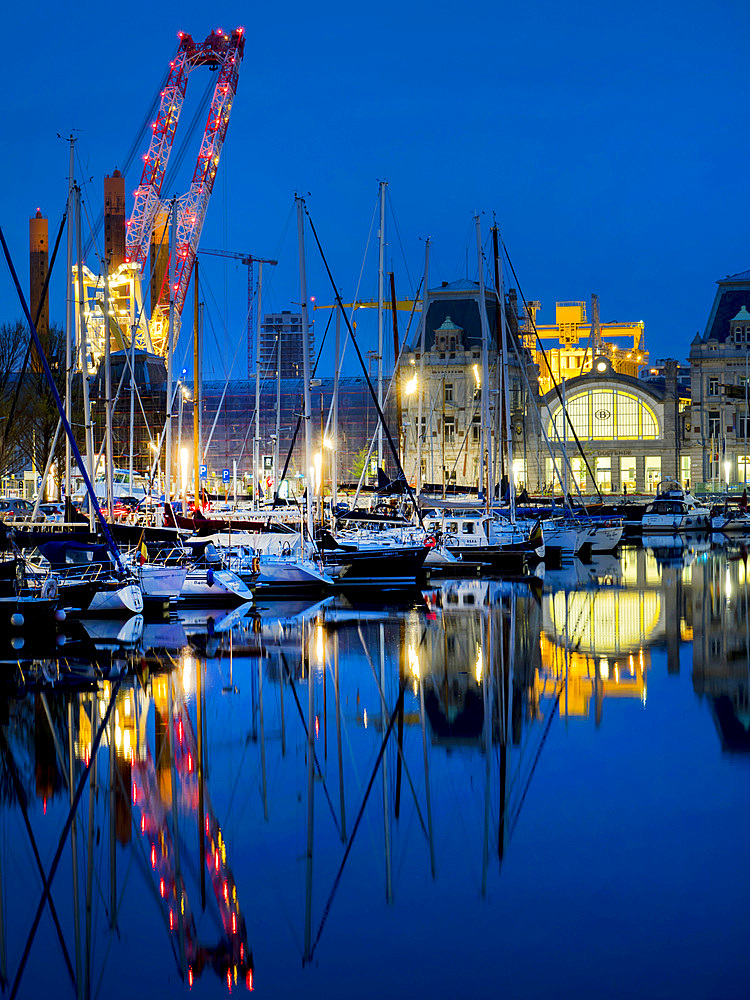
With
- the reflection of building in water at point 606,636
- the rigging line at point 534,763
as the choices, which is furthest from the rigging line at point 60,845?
the reflection of building in water at point 606,636

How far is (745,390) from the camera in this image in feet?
398

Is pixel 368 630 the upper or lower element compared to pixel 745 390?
lower

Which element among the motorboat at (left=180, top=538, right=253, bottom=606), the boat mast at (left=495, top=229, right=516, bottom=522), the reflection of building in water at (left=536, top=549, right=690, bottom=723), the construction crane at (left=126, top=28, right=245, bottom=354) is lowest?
the reflection of building in water at (left=536, top=549, right=690, bottom=723)

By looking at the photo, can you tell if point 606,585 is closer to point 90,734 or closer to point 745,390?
point 90,734

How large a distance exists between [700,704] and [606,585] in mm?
24830

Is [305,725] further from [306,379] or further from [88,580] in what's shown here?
[306,379]

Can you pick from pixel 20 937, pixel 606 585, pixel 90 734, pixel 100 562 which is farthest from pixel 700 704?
pixel 606 585

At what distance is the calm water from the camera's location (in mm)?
9750

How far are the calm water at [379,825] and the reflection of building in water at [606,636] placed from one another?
0.57ft

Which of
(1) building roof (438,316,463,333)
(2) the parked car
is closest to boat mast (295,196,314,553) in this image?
(2) the parked car

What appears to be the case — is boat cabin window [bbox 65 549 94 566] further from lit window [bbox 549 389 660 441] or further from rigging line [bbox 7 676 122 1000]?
lit window [bbox 549 389 660 441]

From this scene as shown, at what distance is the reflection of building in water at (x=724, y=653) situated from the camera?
18.9 m

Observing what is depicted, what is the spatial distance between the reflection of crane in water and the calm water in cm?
4

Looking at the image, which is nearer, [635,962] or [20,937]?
[635,962]
